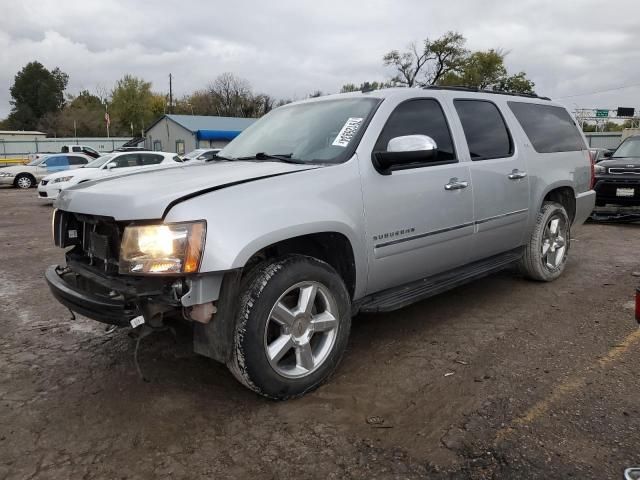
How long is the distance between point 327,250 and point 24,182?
23.3m

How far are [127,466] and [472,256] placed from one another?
3.05m

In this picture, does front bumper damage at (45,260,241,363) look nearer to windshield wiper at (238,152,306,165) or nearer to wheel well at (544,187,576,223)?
windshield wiper at (238,152,306,165)

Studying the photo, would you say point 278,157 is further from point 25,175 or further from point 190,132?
point 190,132

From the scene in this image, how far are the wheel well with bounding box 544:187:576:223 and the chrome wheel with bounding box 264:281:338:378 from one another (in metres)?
3.30

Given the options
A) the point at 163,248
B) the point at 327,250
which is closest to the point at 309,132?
the point at 327,250

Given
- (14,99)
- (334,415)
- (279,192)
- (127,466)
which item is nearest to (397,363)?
(334,415)

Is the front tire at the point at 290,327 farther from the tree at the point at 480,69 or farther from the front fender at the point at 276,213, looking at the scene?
the tree at the point at 480,69

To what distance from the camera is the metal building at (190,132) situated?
136ft

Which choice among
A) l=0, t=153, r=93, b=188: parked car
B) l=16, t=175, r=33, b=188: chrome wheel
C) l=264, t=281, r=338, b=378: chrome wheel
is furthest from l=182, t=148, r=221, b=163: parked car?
l=16, t=175, r=33, b=188: chrome wheel

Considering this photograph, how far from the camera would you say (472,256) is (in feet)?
14.4

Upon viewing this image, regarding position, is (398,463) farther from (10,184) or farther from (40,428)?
(10,184)

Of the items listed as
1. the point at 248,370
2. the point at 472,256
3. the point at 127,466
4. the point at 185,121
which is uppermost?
the point at 185,121

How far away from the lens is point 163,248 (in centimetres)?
266

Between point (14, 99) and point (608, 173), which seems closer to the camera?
point (608, 173)
